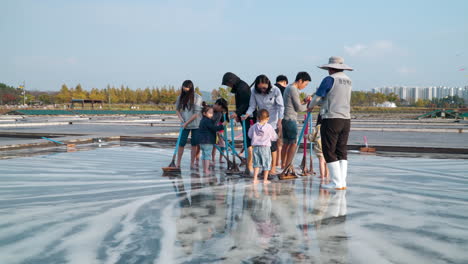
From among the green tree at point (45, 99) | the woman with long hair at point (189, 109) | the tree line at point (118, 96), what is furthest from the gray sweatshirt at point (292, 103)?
the green tree at point (45, 99)

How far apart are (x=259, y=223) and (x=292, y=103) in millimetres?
3365

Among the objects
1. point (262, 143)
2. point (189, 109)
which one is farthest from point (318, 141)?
point (189, 109)

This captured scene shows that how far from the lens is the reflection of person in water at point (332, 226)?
10.3 feet

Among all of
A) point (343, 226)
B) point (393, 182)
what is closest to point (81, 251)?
point (343, 226)

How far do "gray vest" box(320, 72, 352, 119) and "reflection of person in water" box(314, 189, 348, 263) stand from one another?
1169 mm

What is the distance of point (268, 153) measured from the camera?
251 inches

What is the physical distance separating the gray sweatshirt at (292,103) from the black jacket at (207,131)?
1.28 m

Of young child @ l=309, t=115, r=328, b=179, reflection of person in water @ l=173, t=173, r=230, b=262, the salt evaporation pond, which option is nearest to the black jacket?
the salt evaporation pond

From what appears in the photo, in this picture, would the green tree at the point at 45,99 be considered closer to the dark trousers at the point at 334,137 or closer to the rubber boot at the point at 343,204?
the dark trousers at the point at 334,137

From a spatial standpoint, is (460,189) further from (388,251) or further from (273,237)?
(273,237)

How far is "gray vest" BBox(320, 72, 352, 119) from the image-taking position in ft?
18.8

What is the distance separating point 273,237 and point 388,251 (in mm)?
995

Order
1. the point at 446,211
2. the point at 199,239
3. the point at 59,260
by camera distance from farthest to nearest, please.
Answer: the point at 446,211, the point at 199,239, the point at 59,260

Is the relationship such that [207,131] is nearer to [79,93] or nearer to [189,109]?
[189,109]
